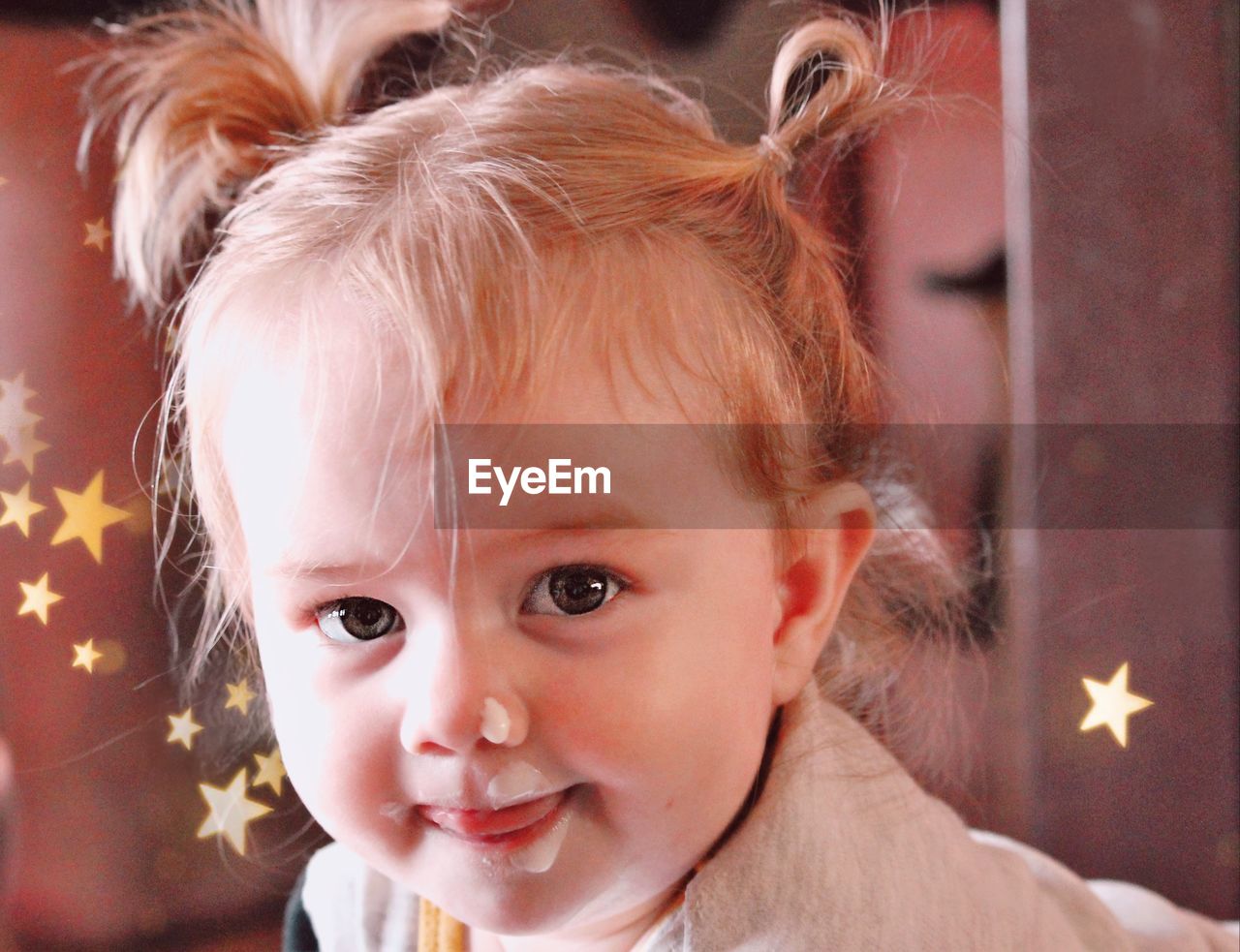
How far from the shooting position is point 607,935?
50 centimetres

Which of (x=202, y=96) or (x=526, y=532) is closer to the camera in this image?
(x=526, y=532)

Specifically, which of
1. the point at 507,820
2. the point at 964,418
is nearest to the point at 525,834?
the point at 507,820

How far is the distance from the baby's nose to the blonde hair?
0.08m

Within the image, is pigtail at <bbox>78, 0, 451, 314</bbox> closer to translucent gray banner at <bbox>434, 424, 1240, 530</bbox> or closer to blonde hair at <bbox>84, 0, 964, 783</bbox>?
blonde hair at <bbox>84, 0, 964, 783</bbox>

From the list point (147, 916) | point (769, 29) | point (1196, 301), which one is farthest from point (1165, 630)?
point (147, 916)

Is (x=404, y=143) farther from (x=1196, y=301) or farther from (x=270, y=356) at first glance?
(x=1196, y=301)

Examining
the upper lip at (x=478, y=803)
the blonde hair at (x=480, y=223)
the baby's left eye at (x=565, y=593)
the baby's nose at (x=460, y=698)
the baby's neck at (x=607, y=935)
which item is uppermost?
the blonde hair at (x=480, y=223)

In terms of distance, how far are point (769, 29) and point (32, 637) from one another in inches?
15.9

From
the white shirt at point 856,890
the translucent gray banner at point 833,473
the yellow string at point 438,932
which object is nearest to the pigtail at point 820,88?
the translucent gray banner at point 833,473

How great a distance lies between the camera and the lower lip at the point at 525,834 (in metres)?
0.41

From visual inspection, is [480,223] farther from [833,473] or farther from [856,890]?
[856,890]

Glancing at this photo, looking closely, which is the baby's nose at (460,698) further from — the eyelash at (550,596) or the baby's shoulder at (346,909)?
the baby's shoulder at (346,909)

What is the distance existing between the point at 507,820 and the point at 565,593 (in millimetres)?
83

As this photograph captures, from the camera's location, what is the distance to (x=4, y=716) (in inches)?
20.3
